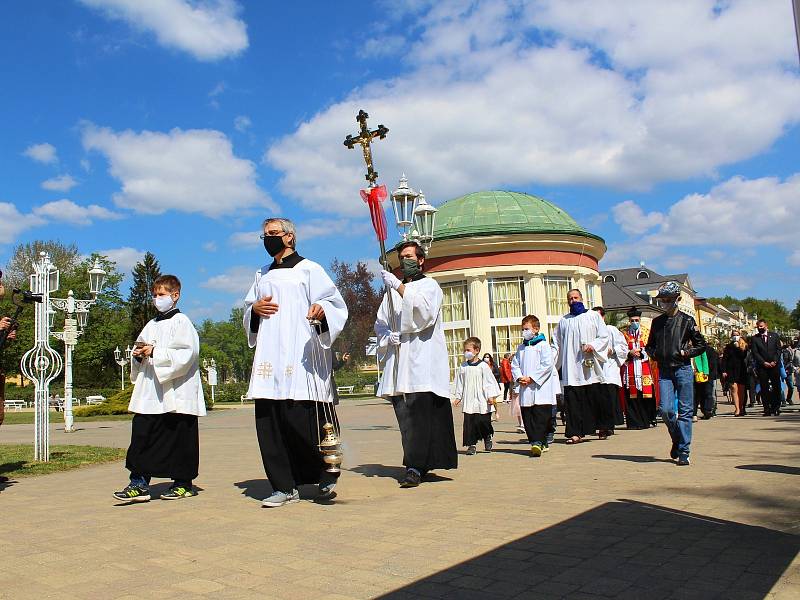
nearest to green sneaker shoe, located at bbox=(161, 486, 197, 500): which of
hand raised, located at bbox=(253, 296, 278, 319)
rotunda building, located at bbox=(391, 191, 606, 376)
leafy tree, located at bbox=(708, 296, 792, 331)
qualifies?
hand raised, located at bbox=(253, 296, 278, 319)

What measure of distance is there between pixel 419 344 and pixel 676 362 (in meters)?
2.88

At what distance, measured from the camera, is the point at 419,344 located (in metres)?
7.72

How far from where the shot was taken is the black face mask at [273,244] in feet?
22.3

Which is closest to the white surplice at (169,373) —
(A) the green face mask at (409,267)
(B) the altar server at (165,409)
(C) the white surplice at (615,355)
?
(B) the altar server at (165,409)

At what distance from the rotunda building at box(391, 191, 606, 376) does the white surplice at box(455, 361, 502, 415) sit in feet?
75.8

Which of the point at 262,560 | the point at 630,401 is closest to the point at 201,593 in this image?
the point at 262,560

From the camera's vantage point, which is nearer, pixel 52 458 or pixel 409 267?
pixel 409 267

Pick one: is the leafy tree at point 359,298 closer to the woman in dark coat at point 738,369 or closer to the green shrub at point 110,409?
the green shrub at point 110,409

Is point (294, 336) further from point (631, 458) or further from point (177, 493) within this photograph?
point (631, 458)

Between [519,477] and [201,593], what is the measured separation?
4438 mm

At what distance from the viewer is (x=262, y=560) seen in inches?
168

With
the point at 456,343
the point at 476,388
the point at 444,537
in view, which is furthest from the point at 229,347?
the point at 444,537

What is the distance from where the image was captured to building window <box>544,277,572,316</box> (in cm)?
3511

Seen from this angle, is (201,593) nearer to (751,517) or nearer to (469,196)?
(751,517)
